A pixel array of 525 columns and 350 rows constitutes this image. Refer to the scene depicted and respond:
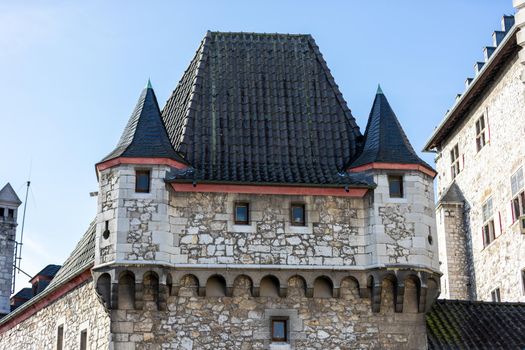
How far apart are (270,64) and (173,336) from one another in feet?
25.1

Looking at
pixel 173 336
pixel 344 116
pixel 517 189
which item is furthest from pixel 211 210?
pixel 517 189

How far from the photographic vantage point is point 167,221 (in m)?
22.0

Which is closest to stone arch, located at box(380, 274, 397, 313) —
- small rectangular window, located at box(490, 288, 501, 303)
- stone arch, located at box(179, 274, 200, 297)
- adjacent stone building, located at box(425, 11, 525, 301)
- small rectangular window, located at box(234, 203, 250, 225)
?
small rectangular window, located at box(234, 203, 250, 225)

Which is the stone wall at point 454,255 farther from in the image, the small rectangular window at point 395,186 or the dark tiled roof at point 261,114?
the small rectangular window at point 395,186

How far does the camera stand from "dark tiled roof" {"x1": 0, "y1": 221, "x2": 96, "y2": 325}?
24500 millimetres

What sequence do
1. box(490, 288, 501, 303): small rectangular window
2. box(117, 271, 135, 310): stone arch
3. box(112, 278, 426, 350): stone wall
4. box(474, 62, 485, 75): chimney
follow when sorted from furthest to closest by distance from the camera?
box(474, 62, 485, 75): chimney, box(490, 288, 501, 303): small rectangular window, box(117, 271, 135, 310): stone arch, box(112, 278, 426, 350): stone wall

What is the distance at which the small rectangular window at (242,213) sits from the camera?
22.4 meters

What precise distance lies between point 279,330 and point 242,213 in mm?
2566

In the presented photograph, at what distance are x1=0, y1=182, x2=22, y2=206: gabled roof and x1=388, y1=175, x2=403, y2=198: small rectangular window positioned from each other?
17.0 m

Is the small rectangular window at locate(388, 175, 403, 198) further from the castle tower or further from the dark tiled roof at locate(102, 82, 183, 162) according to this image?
the dark tiled roof at locate(102, 82, 183, 162)

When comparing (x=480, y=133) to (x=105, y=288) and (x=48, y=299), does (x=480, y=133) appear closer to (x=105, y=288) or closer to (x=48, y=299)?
(x=48, y=299)

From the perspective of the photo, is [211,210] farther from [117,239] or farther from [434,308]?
[434,308]

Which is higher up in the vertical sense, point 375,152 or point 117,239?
point 375,152

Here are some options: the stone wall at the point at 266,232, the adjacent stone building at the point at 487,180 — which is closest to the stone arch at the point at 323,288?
the stone wall at the point at 266,232
